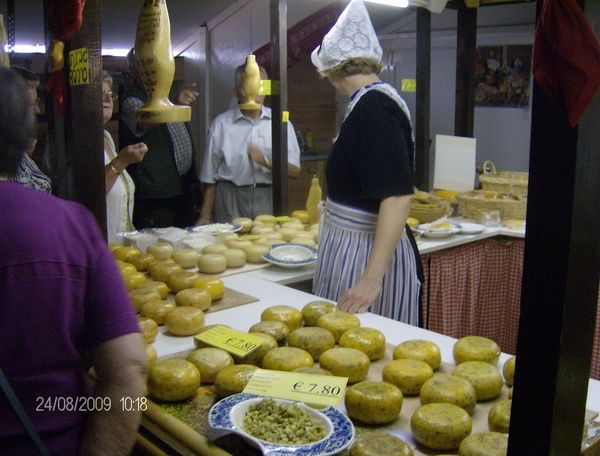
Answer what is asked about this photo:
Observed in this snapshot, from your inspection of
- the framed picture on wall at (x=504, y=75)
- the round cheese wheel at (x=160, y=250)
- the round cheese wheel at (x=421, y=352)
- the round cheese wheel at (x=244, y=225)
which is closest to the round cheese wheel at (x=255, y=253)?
the round cheese wheel at (x=160, y=250)

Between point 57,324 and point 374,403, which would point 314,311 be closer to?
point 374,403

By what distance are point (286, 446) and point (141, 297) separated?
104cm

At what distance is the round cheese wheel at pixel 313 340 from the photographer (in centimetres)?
161

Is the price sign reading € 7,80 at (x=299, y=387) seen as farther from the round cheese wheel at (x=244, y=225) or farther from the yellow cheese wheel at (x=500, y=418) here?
the round cheese wheel at (x=244, y=225)

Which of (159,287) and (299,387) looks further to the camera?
(159,287)

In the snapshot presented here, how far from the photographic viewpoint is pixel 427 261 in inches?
129

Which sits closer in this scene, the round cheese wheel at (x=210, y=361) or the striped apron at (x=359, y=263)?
the round cheese wheel at (x=210, y=361)

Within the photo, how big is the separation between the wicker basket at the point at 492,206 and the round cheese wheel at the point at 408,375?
2526 millimetres

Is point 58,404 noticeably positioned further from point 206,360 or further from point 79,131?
point 79,131

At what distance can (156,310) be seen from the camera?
1.91m

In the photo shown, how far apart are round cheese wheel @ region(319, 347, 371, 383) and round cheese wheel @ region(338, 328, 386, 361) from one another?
8 cm

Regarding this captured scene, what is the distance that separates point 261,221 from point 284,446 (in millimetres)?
2429

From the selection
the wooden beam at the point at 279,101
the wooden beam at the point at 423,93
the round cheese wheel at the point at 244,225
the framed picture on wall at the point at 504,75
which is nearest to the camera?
the round cheese wheel at the point at 244,225
